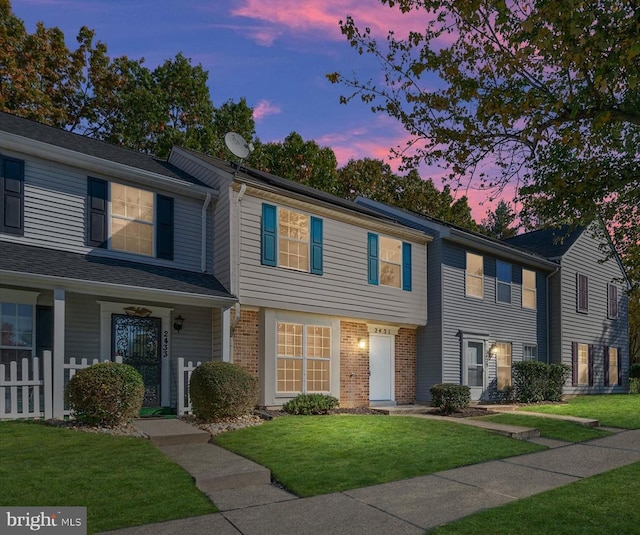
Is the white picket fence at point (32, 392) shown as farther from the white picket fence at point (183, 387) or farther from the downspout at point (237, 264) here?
the downspout at point (237, 264)

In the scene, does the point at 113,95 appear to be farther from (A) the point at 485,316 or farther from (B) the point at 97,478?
(B) the point at 97,478

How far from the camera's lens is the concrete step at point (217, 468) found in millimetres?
7023

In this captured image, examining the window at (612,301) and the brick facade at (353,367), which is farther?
the window at (612,301)

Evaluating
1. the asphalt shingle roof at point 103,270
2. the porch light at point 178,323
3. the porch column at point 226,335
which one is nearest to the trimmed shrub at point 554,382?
the porch column at point 226,335

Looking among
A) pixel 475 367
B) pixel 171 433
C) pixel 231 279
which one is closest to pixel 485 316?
pixel 475 367

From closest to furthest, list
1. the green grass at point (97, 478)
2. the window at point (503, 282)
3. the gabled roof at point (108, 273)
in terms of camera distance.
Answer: the green grass at point (97, 478), the gabled roof at point (108, 273), the window at point (503, 282)

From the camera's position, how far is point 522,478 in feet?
25.5

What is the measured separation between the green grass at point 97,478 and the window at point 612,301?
79.7 feet

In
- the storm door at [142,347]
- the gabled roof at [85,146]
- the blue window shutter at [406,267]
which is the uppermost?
the gabled roof at [85,146]

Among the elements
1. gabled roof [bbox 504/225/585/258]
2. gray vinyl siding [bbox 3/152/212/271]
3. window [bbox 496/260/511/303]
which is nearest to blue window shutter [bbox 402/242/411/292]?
window [bbox 496/260/511/303]

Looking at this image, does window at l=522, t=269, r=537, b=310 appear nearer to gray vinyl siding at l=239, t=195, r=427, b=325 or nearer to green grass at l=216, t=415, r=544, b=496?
gray vinyl siding at l=239, t=195, r=427, b=325

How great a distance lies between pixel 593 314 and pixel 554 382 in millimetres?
6322

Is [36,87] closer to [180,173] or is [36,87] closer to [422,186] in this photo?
[180,173]

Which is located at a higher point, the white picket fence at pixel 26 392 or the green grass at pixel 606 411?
the white picket fence at pixel 26 392
